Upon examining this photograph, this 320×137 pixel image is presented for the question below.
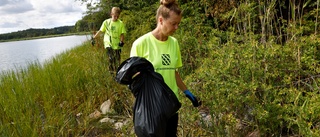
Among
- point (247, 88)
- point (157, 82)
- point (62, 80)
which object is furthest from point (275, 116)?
point (62, 80)

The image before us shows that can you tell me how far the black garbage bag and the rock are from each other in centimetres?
248

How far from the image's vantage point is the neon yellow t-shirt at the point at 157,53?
185cm

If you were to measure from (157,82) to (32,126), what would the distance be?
1.96 m

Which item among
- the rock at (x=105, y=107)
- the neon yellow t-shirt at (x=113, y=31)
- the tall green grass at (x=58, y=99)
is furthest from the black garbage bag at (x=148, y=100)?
the neon yellow t-shirt at (x=113, y=31)

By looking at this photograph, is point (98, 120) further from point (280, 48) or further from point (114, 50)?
point (280, 48)

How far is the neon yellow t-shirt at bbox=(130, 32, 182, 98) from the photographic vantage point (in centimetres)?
185

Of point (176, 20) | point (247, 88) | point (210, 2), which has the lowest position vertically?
point (247, 88)

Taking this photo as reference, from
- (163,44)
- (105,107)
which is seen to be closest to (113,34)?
(105,107)

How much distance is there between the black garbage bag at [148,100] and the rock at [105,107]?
2.48 metres

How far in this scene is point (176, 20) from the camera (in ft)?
5.92

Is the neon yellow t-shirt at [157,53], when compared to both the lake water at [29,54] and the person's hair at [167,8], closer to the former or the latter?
the person's hair at [167,8]

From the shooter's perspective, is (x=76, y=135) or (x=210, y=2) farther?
(x=210, y=2)

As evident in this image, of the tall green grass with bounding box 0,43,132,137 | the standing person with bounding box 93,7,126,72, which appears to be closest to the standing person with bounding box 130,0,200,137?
the tall green grass with bounding box 0,43,132,137

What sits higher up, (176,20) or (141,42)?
(176,20)
